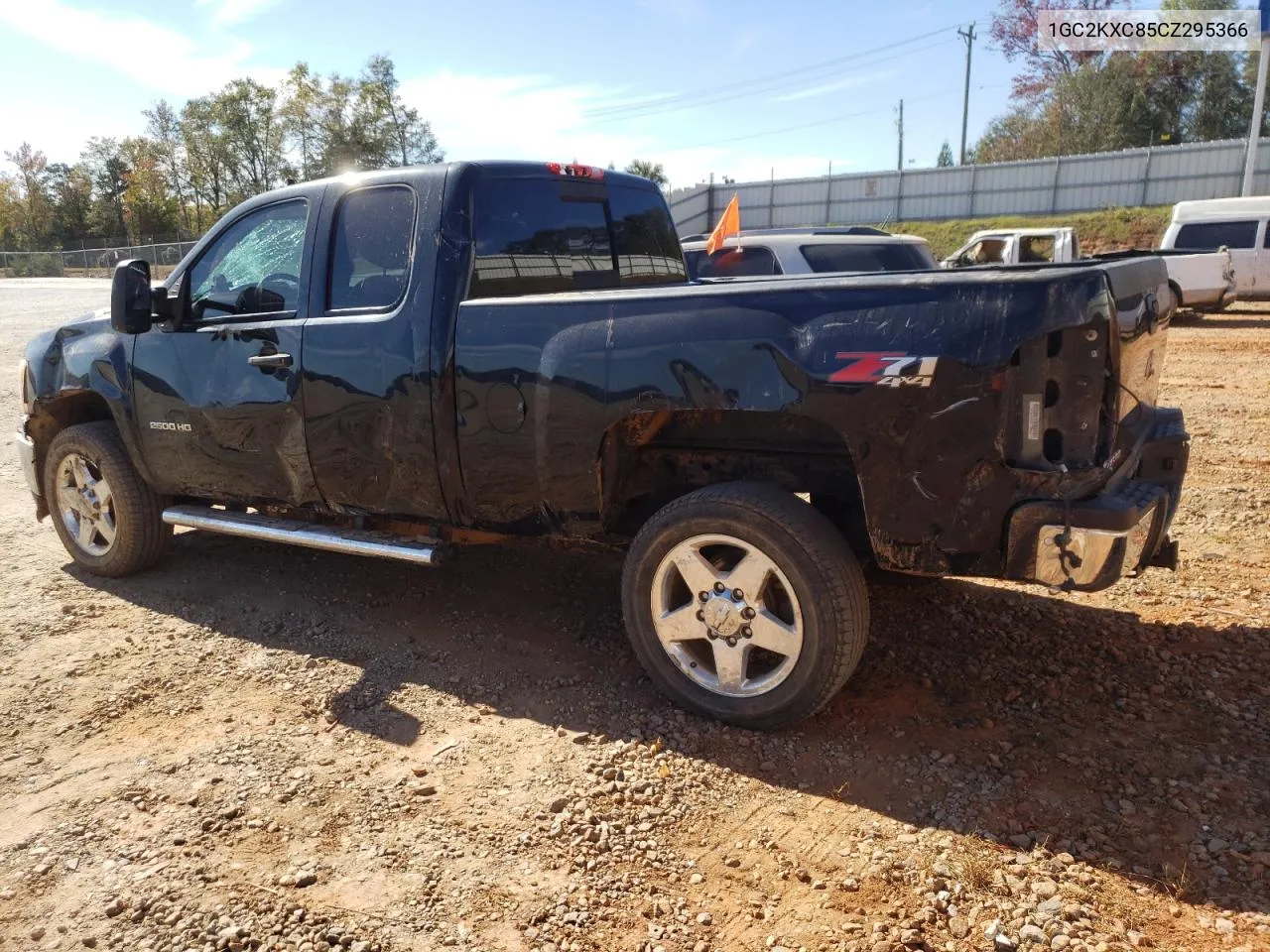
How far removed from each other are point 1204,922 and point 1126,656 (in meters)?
1.61

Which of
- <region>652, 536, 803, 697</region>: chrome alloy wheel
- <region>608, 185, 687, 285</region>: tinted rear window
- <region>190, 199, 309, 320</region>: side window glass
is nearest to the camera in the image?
<region>652, 536, 803, 697</region>: chrome alloy wheel

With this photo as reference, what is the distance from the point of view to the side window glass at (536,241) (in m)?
3.92

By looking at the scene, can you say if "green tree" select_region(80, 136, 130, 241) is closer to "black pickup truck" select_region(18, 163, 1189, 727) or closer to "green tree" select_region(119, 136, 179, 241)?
"green tree" select_region(119, 136, 179, 241)

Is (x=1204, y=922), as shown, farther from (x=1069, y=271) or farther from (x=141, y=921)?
(x=141, y=921)

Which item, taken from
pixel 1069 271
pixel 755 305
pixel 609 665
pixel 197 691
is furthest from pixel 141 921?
pixel 1069 271

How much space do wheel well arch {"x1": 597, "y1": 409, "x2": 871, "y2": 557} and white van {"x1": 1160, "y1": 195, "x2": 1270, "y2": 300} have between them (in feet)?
55.4

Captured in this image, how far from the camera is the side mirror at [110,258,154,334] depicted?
4.47m

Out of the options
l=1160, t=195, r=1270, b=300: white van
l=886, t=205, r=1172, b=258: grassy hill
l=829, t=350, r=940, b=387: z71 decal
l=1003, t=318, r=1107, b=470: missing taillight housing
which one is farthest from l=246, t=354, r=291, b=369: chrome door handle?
l=886, t=205, r=1172, b=258: grassy hill

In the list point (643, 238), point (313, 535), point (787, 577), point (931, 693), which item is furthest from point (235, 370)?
point (931, 693)

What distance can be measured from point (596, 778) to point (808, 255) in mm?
7407

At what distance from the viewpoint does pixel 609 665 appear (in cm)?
393

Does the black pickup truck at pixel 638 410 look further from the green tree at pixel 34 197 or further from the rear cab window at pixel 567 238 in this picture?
the green tree at pixel 34 197

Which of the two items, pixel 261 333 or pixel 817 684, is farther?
pixel 261 333

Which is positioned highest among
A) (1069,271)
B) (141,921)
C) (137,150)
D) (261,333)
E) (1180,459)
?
(137,150)
